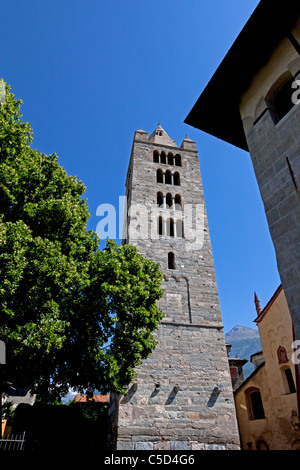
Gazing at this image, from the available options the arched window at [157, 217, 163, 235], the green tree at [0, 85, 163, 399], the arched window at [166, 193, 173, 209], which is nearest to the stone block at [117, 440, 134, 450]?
the green tree at [0, 85, 163, 399]

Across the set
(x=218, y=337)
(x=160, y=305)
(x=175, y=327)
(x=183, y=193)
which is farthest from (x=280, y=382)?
(x=183, y=193)

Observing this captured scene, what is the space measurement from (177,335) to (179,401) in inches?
111

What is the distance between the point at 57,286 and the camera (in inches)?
300

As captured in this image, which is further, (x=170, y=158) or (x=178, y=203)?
(x=170, y=158)

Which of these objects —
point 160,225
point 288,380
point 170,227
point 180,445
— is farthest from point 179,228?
point 180,445

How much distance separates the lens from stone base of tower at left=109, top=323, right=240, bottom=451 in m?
11.2

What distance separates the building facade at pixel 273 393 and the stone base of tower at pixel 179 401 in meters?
3.50

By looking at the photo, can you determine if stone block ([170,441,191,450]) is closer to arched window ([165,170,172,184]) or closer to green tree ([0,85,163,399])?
green tree ([0,85,163,399])

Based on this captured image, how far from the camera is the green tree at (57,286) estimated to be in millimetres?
6789

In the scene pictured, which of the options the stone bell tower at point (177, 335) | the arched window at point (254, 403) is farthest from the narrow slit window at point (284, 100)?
the arched window at point (254, 403)

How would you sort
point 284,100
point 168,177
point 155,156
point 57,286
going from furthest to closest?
point 155,156 < point 168,177 < point 57,286 < point 284,100

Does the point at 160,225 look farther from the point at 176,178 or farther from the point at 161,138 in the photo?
the point at 161,138

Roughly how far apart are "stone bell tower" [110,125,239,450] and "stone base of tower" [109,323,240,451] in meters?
0.03

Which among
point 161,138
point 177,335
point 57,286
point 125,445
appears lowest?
point 125,445
